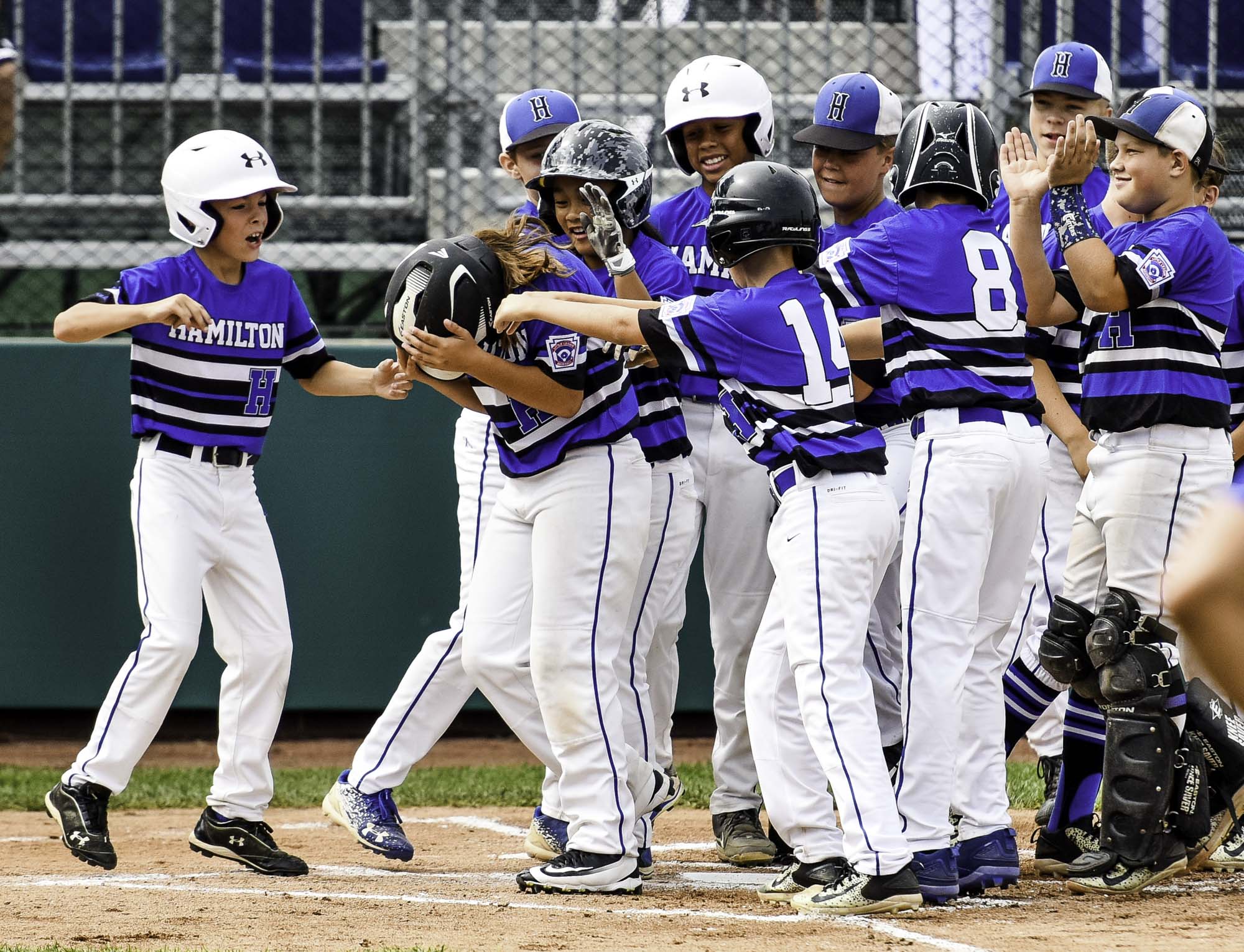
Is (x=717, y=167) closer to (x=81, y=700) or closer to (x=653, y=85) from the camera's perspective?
(x=653, y=85)

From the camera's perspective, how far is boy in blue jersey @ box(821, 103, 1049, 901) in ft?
13.4

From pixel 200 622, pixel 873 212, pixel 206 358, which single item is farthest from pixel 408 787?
pixel 873 212

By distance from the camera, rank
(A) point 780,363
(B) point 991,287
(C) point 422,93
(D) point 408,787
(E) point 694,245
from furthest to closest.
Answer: (C) point 422,93
(D) point 408,787
(E) point 694,245
(B) point 991,287
(A) point 780,363

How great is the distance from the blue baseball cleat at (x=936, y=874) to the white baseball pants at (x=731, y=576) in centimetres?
91

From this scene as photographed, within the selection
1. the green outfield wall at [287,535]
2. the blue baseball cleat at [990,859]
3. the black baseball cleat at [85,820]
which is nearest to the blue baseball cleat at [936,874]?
the blue baseball cleat at [990,859]

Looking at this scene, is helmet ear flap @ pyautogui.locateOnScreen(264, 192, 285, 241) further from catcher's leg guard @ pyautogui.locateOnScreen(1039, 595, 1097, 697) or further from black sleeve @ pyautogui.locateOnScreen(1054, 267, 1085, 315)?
catcher's leg guard @ pyautogui.locateOnScreen(1039, 595, 1097, 697)

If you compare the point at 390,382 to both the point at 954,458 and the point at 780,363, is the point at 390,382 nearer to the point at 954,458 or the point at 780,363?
the point at 780,363

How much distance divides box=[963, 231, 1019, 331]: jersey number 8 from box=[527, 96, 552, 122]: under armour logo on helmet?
176cm

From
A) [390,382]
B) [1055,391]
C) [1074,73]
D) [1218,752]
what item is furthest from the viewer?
[1074,73]

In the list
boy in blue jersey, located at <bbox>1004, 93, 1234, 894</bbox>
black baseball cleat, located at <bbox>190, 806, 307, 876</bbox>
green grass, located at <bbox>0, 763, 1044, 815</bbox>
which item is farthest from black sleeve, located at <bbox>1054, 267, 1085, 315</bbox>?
black baseball cleat, located at <bbox>190, 806, 307, 876</bbox>

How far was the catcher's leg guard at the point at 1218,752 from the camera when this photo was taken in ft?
14.8

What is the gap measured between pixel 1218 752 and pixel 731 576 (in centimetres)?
148

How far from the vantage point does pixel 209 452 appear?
15.8 feet

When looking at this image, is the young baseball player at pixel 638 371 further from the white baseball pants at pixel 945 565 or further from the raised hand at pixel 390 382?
the white baseball pants at pixel 945 565
